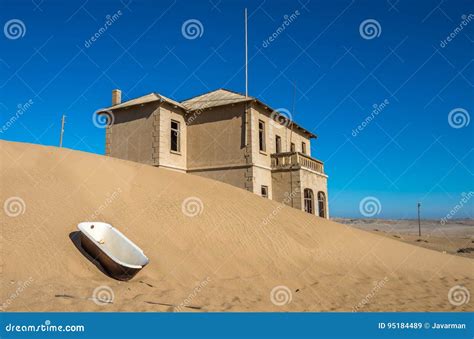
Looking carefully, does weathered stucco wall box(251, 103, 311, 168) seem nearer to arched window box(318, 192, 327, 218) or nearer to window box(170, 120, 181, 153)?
arched window box(318, 192, 327, 218)

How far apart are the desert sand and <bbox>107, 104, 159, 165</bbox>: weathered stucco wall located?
7.33 meters

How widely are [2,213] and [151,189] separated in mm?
4355

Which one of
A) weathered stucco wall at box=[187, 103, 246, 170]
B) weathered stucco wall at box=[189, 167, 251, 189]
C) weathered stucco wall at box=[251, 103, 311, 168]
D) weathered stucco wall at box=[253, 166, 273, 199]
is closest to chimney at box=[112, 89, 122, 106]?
weathered stucco wall at box=[187, 103, 246, 170]

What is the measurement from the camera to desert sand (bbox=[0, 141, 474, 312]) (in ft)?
20.9

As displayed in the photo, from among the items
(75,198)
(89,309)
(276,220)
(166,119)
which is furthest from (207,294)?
(166,119)

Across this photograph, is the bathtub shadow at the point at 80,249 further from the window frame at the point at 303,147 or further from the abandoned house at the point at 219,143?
the window frame at the point at 303,147

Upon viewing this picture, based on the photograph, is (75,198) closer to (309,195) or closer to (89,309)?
(89,309)

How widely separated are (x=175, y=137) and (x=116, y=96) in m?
→ 5.38

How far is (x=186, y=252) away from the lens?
8695 millimetres

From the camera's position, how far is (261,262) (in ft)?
30.0

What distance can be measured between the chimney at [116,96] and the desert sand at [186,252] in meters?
11.7

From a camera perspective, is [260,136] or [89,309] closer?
[89,309]

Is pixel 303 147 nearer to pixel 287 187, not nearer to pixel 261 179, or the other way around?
pixel 287 187

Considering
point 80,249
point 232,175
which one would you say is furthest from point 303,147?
point 80,249
